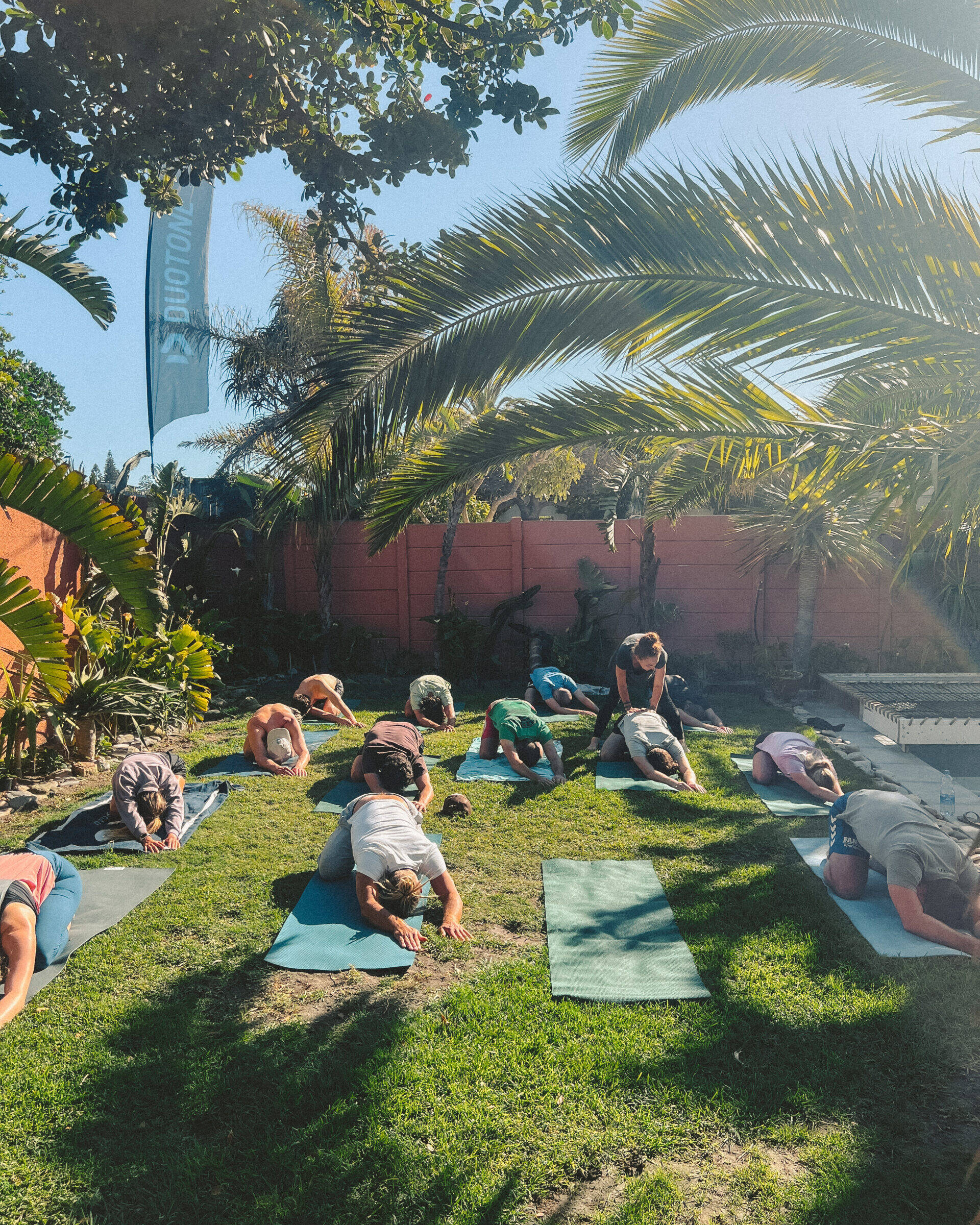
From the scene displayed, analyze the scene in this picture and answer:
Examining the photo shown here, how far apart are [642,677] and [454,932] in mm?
4181

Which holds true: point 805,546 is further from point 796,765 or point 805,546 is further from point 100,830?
point 100,830

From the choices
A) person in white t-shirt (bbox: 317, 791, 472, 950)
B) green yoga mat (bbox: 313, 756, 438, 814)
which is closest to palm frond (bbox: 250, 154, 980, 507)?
person in white t-shirt (bbox: 317, 791, 472, 950)

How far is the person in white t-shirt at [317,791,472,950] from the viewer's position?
3973 millimetres

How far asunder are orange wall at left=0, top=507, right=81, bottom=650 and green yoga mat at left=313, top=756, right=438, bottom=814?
2.81m

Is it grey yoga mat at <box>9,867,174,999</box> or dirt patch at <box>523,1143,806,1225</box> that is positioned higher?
dirt patch at <box>523,1143,806,1225</box>

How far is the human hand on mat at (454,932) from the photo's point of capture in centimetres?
393

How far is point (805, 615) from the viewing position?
10.5 metres

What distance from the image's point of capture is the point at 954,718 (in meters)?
7.15

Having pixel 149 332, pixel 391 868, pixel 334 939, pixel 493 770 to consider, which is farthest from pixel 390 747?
pixel 149 332

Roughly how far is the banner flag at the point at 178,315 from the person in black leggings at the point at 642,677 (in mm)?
10493

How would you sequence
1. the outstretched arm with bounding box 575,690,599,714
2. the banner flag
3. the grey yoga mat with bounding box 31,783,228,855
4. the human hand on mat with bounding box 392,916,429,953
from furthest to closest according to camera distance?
the banner flag, the outstretched arm with bounding box 575,690,599,714, the grey yoga mat with bounding box 31,783,228,855, the human hand on mat with bounding box 392,916,429,953

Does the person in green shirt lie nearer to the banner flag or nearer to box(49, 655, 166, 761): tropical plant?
box(49, 655, 166, 761): tropical plant

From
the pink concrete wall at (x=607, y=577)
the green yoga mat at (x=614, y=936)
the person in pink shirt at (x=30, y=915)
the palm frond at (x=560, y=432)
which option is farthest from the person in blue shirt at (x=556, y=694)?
the person in pink shirt at (x=30, y=915)

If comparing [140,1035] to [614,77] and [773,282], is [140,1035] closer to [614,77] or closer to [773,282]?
[773,282]
